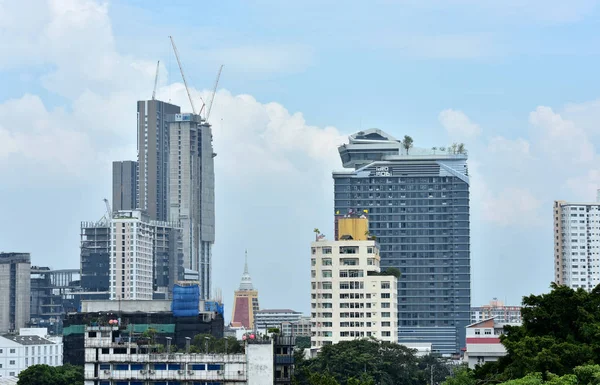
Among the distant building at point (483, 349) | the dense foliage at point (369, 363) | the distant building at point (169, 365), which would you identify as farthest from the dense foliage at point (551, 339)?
the dense foliage at point (369, 363)

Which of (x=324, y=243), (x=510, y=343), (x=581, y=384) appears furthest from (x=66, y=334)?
(x=581, y=384)

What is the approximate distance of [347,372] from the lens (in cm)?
15525

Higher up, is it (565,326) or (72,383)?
(565,326)

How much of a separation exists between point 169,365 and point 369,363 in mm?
38446

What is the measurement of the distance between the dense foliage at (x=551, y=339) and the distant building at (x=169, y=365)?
30550mm

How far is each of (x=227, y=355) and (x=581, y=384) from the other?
172ft

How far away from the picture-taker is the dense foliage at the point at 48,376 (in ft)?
503

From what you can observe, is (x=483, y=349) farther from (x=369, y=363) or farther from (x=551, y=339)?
(x=551, y=339)

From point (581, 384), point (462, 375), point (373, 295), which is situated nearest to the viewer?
point (581, 384)

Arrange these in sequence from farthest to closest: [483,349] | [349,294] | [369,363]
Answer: [349,294] < [369,363] < [483,349]

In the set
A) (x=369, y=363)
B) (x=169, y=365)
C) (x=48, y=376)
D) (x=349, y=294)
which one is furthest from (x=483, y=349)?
(x=349, y=294)

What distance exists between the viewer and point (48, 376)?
155750 mm

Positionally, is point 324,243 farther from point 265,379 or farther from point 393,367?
point 265,379

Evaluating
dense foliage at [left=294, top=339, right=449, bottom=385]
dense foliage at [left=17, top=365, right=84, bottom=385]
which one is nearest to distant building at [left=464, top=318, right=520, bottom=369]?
dense foliage at [left=294, top=339, right=449, bottom=385]
